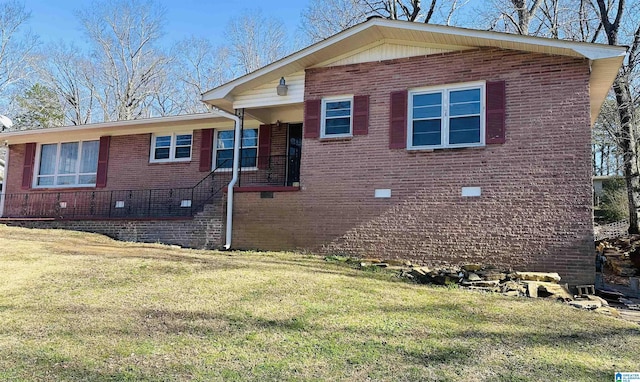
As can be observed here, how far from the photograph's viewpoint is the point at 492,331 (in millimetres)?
4746

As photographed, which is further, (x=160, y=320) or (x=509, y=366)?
(x=160, y=320)

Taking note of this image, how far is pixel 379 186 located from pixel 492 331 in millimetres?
5149

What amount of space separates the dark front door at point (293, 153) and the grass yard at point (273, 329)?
19.5ft

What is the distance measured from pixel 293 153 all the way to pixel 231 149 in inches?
78.5

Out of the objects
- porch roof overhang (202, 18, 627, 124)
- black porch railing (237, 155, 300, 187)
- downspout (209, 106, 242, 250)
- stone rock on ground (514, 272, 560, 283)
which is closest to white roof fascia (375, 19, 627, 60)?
porch roof overhang (202, 18, 627, 124)

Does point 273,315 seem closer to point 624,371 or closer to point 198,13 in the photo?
point 624,371

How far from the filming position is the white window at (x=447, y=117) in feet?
29.8

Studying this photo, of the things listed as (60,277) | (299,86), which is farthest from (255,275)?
(299,86)

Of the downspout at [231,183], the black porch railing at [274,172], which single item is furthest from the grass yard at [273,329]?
the black porch railing at [274,172]

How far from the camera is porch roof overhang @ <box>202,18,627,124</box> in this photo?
8.14m

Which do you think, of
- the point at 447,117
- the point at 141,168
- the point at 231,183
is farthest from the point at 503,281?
the point at 141,168

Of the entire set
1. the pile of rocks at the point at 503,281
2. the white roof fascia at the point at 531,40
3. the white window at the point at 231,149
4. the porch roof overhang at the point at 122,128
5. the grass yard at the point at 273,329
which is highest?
the white roof fascia at the point at 531,40

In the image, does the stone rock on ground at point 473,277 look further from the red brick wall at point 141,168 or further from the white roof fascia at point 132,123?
the red brick wall at point 141,168

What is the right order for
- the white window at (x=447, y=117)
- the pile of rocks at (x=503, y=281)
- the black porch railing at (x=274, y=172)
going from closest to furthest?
the pile of rocks at (x=503, y=281)
the white window at (x=447, y=117)
the black porch railing at (x=274, y=172)
